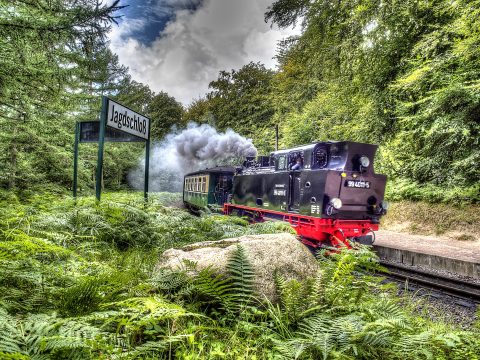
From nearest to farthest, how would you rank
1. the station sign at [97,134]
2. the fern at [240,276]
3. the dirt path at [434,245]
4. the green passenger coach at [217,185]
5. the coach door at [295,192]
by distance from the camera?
the fern at [240,276] → the station sign at [97,134] → the dirt path at [434,245] → the coach door at [295,192] → the green passenger coach at [217,185]

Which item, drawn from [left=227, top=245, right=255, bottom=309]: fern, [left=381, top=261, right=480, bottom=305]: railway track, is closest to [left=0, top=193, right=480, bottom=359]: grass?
[left=227, top=245, right=255, bottom=309]: fern

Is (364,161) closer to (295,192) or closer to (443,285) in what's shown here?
(295,192)

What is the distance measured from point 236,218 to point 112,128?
2824mm

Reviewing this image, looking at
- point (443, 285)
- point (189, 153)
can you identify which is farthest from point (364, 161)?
point (189, 153)

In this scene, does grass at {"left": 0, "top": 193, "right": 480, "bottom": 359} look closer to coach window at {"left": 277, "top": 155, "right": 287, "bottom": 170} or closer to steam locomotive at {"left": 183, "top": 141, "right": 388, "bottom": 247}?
steam locomotive at {"left": 183, "top": 141, "right": 388, "bottom": 247}

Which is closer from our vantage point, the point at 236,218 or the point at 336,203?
the point at 236,218

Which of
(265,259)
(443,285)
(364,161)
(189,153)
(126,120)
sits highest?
(189,153)

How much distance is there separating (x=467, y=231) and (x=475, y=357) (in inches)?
408

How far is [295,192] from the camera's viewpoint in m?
8.39

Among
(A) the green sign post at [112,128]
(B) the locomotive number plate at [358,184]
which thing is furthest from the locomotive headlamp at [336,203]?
(A) the green sign post at [112,128]

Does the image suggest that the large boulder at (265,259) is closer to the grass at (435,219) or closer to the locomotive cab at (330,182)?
the locomotive cab at (330,182)

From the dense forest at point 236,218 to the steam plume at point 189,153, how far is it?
3.15m

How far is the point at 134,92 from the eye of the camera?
34.5m

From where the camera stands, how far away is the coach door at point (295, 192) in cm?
825
